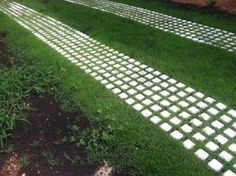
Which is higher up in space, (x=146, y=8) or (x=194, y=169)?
(x=194, y=169)

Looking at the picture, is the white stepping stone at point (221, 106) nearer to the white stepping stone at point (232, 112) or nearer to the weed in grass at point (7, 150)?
the white stepping stone at point (232, 112)

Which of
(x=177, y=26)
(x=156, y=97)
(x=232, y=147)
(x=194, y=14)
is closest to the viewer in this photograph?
(x=232, y=147)

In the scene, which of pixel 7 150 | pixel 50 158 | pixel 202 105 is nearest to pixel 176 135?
pixel 202 105

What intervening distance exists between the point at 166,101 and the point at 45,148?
227cm

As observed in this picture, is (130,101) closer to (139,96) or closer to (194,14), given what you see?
(139,96)

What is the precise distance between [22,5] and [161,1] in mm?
5517

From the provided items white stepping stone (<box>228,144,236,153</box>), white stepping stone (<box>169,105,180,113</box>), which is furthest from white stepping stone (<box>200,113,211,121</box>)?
white stepping stone (<box>228,144,236,153</box>)

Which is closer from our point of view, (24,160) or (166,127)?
(24,160)

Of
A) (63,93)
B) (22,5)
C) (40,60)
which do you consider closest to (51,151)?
(63,93)

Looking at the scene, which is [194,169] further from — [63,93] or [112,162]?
[63,93]

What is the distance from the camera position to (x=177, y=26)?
364 inches

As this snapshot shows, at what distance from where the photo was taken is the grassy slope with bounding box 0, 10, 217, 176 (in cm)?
465

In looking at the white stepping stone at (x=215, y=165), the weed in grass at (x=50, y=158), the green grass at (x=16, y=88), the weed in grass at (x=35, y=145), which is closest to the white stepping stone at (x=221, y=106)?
the white stepping stone at (x=215, y=165)

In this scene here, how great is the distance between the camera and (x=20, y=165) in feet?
16.8
